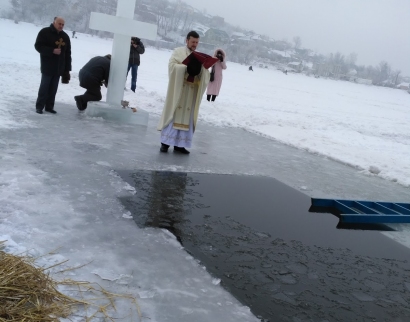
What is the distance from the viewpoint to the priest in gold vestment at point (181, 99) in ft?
21.1

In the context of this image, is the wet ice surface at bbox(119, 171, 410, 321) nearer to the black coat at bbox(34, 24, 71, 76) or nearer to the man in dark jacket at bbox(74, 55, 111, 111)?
the black coat at bbox(34, 24, 71, 76)

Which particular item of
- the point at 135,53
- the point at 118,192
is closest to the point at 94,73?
the point at 135,53

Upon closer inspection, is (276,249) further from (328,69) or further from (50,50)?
(328,69)

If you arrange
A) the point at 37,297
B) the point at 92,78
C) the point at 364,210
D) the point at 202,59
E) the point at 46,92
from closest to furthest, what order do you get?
the point at 37,297, the point at 364,210, the point at 202,59, the point at 46,92, the point at 92,78

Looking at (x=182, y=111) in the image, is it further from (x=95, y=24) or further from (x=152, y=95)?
(x=152, y=95)

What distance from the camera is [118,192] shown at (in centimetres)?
455

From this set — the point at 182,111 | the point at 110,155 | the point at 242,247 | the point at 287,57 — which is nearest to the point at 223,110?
the point at 182,111

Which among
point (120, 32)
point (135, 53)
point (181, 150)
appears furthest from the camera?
point (135, 53)

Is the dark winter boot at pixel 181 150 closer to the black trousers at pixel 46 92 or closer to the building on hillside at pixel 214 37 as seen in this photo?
the black trousers at pixel 46 92

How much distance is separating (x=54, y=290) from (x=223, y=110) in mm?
10225

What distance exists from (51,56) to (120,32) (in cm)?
130

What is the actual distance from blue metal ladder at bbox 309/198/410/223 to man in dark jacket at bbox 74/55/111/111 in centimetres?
505

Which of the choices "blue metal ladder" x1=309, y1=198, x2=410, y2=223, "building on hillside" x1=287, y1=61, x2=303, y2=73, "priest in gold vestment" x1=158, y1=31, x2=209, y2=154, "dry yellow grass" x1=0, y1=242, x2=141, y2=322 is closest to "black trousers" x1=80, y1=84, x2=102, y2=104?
"priest in gold vestment" x1=158, y1=31, x2=209, y2=154

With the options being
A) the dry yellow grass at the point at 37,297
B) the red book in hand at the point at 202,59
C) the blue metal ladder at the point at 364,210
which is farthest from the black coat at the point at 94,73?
the dry yellow grass at the point at 37,297
